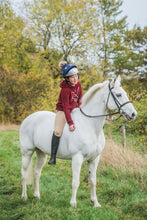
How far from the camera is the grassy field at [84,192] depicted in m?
3.14

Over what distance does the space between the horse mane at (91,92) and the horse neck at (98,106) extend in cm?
5

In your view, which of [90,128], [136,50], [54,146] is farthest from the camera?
[136,50]

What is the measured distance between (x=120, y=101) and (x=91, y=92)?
557 mm

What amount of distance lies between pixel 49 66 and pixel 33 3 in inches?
218

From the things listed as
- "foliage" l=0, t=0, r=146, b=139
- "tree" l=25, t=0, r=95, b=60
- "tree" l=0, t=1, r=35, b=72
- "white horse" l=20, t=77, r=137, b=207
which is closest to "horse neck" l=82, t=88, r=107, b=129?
"white horse" l=20, t=77, r=137, b=207

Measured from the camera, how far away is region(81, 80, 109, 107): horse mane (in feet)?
10.9

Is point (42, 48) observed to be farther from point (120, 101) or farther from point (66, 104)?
point (120, 101)

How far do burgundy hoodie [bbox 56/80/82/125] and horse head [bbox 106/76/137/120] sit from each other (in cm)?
66

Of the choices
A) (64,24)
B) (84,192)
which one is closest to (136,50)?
(64,24)

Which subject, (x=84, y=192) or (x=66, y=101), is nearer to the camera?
(x=66, y=101)

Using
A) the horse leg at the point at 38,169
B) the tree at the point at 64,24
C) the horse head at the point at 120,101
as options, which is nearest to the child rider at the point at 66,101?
the horse head at the point at 120,101

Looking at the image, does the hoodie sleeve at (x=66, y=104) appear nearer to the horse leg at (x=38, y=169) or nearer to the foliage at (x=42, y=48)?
the horse leg at (x=38, y=169)

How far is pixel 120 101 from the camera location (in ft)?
10.0

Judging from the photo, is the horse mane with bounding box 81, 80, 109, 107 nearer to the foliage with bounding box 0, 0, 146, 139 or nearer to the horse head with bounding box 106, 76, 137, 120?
the horse head with bounding box 106, 76, 137, 120
